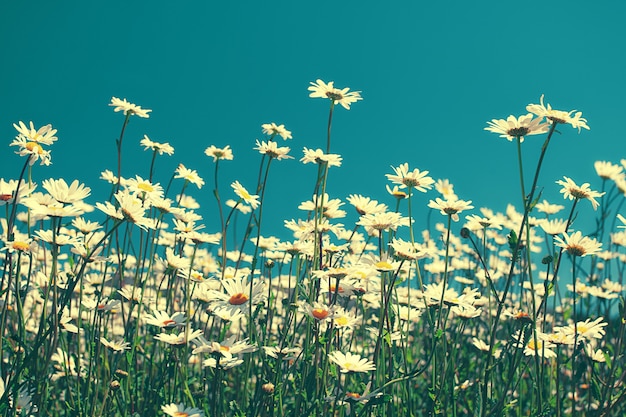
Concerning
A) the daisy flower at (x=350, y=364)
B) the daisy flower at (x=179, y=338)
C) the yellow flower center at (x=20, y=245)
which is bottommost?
the daisy flower at (x=350, y=364)

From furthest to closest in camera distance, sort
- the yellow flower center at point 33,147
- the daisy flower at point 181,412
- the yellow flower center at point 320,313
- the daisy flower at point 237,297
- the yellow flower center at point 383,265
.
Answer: the yellow flower center at point 33,147
the daisy flower at point 237,297
the yellow flower center at point 383,265
the yellow flower center at point 320,313
the daisy flower at point 181,412

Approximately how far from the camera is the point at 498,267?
637 centimetres

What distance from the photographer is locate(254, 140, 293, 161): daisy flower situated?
11.3 feet

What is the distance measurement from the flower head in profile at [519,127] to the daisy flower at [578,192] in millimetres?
488

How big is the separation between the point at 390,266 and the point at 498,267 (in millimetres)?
4151

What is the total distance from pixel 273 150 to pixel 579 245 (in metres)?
1.70

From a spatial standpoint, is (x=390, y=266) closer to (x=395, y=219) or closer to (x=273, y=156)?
(x=395, y=219)

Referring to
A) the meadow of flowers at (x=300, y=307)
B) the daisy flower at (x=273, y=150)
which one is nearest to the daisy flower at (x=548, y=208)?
the meadow of flowers at (x=300, y=307)

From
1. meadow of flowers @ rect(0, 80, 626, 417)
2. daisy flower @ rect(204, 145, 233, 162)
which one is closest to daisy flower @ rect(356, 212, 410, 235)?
meadow of flowers @ rect(0, 80, 626, 417)

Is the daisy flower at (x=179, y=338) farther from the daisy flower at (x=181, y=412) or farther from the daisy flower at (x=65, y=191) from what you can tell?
the daisy flower at (x=65, y=191)

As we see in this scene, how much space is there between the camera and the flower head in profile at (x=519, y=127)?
2504 millimetres

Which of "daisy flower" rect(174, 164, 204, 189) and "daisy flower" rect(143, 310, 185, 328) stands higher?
"daisy flower" rect(174, 164, 204, 189)

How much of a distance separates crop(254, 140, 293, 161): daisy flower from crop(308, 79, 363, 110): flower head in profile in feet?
1.23

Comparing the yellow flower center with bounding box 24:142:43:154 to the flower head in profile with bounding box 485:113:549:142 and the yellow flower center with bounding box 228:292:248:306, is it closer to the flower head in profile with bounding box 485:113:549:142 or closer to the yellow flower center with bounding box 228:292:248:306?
the yellow flower center with bounding box 228:292:248:306
